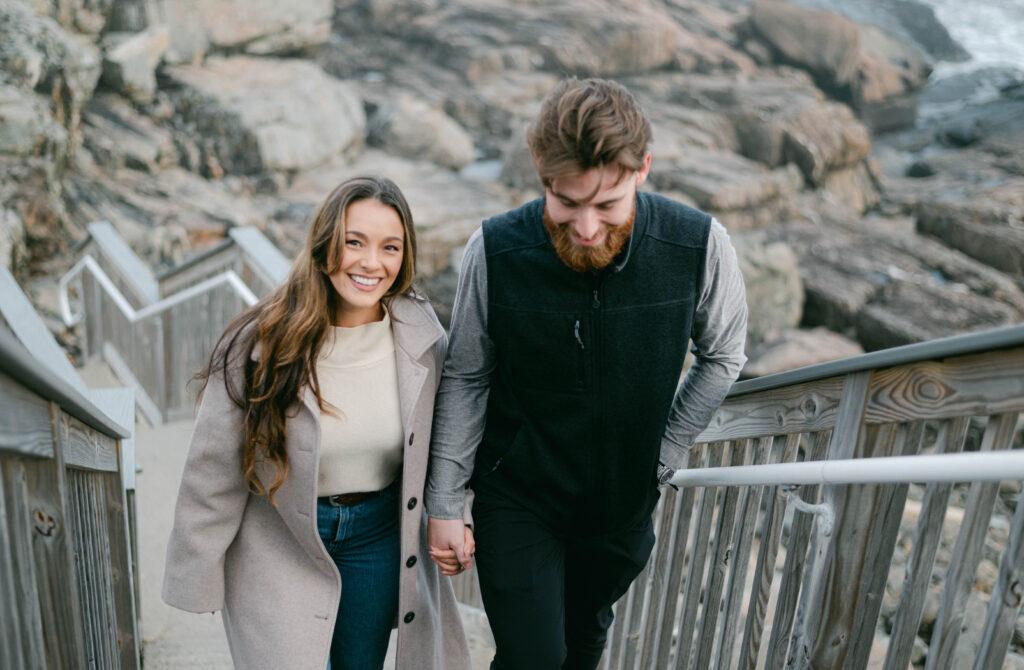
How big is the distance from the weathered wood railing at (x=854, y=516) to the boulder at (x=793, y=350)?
1122 centimetres

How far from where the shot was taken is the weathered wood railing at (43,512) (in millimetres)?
1209

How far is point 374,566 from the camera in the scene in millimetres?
2312

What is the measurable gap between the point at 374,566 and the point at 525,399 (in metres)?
0.62

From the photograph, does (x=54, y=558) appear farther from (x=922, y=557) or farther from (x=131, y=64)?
(x=131, y=64)

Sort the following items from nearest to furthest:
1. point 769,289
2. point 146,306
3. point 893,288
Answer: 1. point 146,306
2. point 769,289
3. point 893,288

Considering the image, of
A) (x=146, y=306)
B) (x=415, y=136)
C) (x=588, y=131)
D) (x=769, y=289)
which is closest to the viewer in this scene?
(x=588, y=131)

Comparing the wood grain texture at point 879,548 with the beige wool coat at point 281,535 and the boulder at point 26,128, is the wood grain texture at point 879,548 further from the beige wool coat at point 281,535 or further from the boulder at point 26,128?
the boulder at point 26,128

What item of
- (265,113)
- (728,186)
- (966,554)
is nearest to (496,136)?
(728,186)

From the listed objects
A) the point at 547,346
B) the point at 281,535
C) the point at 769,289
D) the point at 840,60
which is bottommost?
the point at 769,289

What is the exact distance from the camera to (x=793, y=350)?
13.9 metres

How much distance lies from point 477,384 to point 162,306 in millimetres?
4137

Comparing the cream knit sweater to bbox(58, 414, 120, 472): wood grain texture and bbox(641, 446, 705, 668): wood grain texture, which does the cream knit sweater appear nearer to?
bbox(58, 414, 120, 472): wood grain texture

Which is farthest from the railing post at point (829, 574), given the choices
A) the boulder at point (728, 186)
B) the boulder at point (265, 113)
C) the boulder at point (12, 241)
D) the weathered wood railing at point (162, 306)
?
the boulder at point (728, 186)

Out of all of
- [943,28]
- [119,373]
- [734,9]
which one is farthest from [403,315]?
[943,28]
